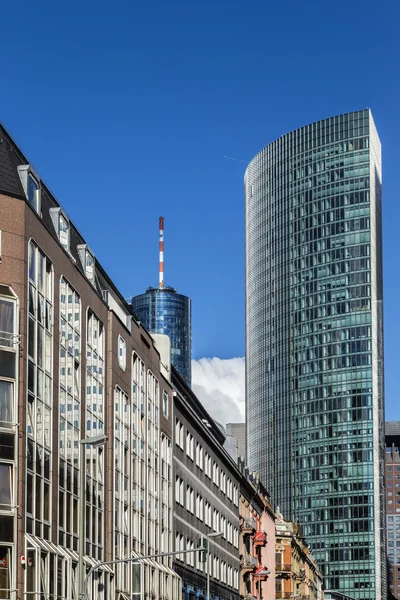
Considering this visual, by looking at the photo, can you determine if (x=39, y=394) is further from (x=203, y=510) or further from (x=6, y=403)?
(x=203, y=510)

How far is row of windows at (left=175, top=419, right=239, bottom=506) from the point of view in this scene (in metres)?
87.6

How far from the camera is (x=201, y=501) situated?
315ft

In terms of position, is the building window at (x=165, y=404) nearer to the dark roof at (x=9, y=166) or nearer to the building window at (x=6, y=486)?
the dark roof at (x=9, y=166)

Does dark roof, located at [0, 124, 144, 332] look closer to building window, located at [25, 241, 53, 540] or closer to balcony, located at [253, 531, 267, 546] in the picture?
building window, located at [25, 241, 53, 540]

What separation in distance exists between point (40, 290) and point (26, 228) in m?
3.17

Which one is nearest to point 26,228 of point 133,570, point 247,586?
point 133,570

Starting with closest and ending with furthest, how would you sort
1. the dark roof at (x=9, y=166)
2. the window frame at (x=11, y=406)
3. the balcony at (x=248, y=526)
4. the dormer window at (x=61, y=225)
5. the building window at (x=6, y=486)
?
1. the building window at (x=6, y=486)
2. the window frame at (x=11, y=406)
3. the dark roof at (x=9, y=166)
4. the dormer window at (x=61, y=225)
5. the balcony at (x=248, y=526)

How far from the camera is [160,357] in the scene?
83812mm

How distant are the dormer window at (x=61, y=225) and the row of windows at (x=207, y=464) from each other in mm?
30149

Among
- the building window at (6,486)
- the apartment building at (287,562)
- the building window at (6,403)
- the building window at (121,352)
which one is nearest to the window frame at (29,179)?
the building window at (6,403)

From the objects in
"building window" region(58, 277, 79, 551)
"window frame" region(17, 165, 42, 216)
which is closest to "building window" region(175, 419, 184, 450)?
"building window" region(58, 277, 79, 551)

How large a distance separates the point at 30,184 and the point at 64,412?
10.0m

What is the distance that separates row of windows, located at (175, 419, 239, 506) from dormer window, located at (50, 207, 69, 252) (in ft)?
98.9

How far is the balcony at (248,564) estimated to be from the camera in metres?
119
